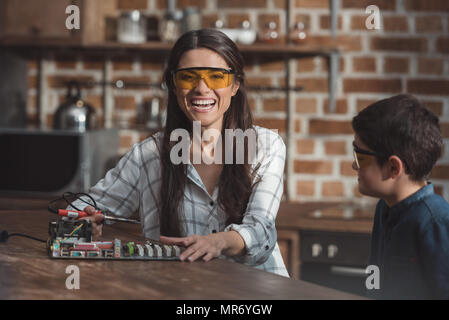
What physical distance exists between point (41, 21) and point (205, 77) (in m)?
1.69

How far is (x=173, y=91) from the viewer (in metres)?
1.89

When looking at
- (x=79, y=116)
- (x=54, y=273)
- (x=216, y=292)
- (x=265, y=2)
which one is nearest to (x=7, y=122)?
(x=79, y=116)

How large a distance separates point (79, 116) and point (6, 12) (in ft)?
2.03

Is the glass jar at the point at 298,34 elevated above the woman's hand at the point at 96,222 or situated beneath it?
elevated above

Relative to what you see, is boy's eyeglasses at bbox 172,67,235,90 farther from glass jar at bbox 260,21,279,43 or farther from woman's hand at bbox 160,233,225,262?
glass jar at bbox 260,21,279,43

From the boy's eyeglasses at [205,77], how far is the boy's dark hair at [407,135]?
42 cm

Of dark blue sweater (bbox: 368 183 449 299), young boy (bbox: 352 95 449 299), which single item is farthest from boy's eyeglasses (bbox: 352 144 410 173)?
dark blue sweater (bbox: 368 183 449 299)

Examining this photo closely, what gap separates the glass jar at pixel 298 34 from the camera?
3.23 metres

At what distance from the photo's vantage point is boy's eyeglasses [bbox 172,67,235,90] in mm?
1762

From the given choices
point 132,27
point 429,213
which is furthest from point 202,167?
point 132,27

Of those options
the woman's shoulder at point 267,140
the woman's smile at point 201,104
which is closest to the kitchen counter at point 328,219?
the woman's shoulder at point 267,140

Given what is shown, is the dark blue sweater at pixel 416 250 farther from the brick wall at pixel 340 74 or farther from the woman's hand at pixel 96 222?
the brick wall at pixel 340 74

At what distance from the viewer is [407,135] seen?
1521 millimetres
